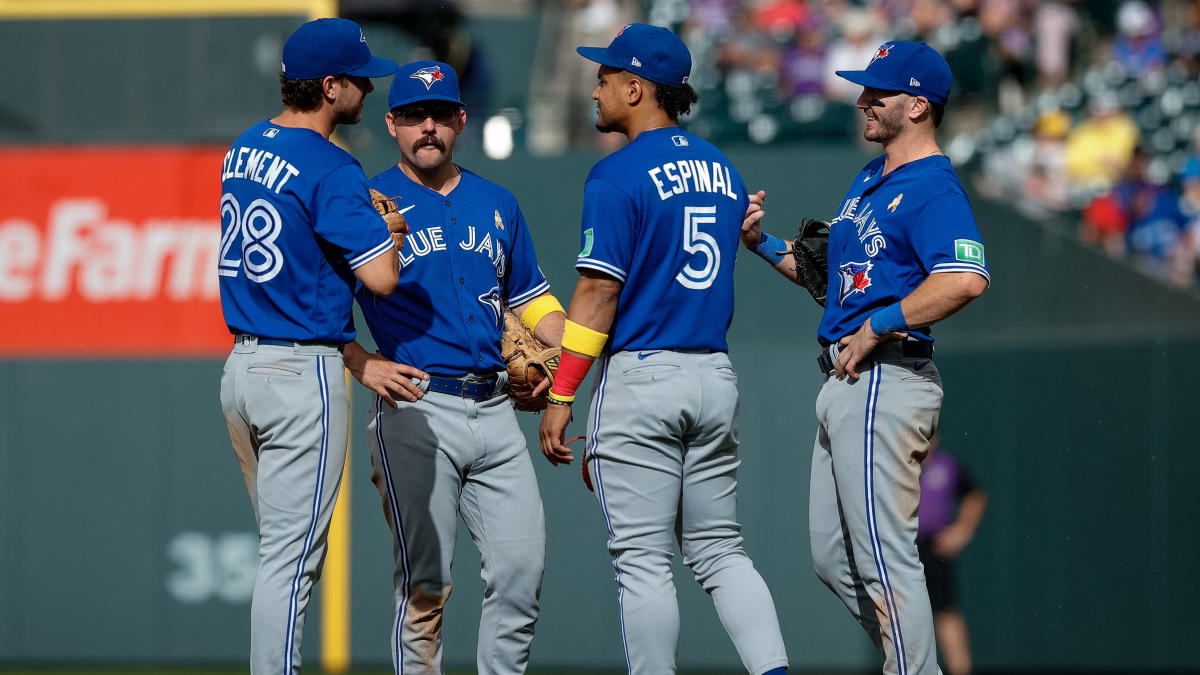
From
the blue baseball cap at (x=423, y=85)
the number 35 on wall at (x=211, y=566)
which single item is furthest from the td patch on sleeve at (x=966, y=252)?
the number 35 on wall at (x=211, y=566)

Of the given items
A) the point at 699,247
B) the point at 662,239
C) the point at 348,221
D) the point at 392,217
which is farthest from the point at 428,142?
the point at 699,247

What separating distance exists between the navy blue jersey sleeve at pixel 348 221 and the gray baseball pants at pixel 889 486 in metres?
1.51

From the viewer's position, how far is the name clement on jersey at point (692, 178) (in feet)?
14.1

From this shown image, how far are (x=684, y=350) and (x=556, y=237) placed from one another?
13.2 feet

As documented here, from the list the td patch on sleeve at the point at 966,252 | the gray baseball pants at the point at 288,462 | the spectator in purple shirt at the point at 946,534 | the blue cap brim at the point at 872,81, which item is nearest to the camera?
the gray baseball pants at the point at 288,462

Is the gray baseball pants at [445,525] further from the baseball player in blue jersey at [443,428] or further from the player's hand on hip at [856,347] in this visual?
the player's hand on hip at [856,347]

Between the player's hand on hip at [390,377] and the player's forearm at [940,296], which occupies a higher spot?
the player's forearm at [940,296]

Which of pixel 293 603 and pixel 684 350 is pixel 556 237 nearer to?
pixel 684 350

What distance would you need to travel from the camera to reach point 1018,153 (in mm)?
8906

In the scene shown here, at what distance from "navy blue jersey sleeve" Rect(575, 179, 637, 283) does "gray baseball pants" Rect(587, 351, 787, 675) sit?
300 millimetres

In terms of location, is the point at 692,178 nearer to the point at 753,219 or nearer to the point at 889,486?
the point at 753,219

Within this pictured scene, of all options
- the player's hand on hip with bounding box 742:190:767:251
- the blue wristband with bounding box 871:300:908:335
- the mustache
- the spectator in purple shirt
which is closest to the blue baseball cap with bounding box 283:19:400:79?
the mustache

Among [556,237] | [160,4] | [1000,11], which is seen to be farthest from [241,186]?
[1000,11]

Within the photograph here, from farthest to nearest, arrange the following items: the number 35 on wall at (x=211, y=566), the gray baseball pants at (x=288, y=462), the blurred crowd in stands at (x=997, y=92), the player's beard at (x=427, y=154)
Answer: the blurred crowd in stands at (x=997, y=92)
the number 35 on wall at (x=211, y=566)
the player's beard at (x=427, y=154)
the gray baseball pants at (x=288, y=462)
